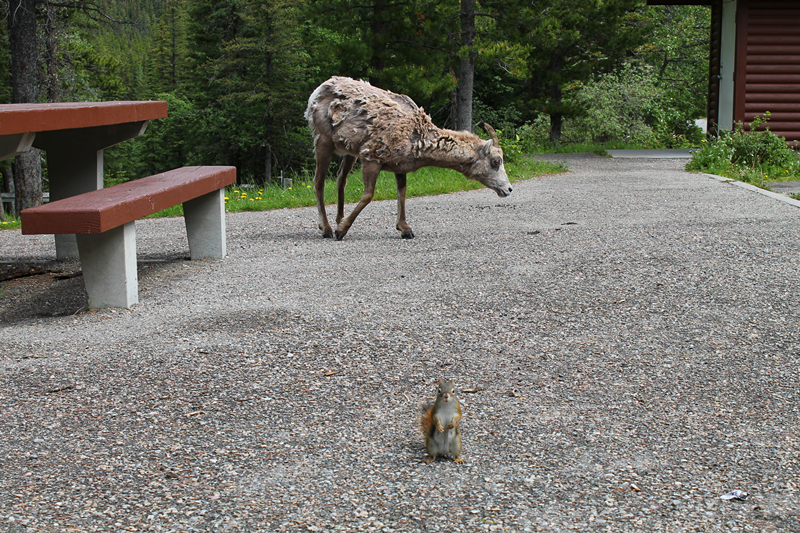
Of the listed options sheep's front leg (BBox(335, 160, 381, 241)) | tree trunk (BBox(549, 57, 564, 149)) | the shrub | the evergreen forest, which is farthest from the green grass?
tree trunk (BBox(549, 57, 564, 149))

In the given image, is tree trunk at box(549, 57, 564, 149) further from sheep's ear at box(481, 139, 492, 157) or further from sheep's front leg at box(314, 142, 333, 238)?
sheep's front leg at box(314, 142, 333, 238)

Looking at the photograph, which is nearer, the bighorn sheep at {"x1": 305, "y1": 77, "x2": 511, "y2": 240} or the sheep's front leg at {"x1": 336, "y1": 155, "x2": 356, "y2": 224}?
the bighorn sheep at {"x1": 305, "y1": 77, "x2": 511, "y2": 240}

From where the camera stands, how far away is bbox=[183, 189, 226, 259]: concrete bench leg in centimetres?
692

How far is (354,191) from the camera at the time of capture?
11930mm

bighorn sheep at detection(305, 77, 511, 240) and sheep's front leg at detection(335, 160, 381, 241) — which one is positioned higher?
bighorn sheep at detection(305, 77, 511, 240)

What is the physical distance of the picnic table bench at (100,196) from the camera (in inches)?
186

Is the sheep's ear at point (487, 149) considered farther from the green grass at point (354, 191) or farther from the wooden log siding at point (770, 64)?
the wooden log siding at point (770, 64)

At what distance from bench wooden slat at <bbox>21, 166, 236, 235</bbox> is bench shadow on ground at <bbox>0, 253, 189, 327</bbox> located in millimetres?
718

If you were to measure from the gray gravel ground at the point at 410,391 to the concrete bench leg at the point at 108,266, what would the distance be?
18 cm

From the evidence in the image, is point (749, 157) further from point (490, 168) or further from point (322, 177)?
point (322, 177)

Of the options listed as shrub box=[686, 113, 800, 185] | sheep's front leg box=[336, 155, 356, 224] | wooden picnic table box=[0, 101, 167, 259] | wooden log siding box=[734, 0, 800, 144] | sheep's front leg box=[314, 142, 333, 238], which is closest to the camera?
wooden picnic table box=[0, 101, 167, 259]

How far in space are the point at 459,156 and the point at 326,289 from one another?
285 centimetres

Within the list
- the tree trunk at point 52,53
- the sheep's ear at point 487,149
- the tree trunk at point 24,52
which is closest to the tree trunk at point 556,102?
the tree trunk at point 52,53

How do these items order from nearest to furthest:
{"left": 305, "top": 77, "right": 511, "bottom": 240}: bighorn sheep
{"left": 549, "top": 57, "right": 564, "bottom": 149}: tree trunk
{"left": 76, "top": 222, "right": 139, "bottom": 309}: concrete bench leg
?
{"left": 76, "top": 222, "right": 139, "bottom": 309}: concrete bench leg < {"left": 305, "top": 77, "right": 511, "bottom": 240}: bighorn sheep < {"left": 549, "top": 57, "right": 564, "bottom": 149}: tree trunk
